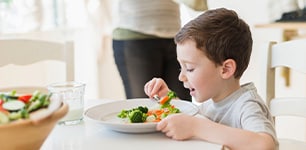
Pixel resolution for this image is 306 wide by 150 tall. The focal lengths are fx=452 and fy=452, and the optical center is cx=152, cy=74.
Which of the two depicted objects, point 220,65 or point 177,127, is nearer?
point 177,127

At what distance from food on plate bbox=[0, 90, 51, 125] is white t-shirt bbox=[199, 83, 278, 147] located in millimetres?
428

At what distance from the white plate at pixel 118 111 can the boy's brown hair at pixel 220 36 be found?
0.14 metres

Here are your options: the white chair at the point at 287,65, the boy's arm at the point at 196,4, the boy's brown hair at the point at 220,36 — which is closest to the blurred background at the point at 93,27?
the boy's arm at the point at 196,4

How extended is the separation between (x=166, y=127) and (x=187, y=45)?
247 mm

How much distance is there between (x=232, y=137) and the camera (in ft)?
2.78

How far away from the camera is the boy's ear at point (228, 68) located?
1.04 m

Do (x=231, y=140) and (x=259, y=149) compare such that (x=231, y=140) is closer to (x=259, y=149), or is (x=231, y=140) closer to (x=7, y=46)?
(x=259, y=149)

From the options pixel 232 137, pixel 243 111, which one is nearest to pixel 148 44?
pixel 243 111

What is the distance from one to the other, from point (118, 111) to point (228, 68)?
28 cm

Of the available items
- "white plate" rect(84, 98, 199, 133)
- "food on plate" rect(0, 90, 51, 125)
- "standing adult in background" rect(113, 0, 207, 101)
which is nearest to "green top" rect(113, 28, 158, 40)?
"standing adult in background" rect(113, 0, 207, 101)

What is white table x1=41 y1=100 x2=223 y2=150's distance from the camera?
0.82 meters

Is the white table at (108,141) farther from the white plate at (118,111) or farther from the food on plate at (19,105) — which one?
the food on plate at (19,105)

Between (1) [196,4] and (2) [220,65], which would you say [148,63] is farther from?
Result: (2) [220,65]

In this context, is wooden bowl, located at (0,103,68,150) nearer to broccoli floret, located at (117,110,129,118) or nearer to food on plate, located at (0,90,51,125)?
food on plate, located at (0,90,51,125)
